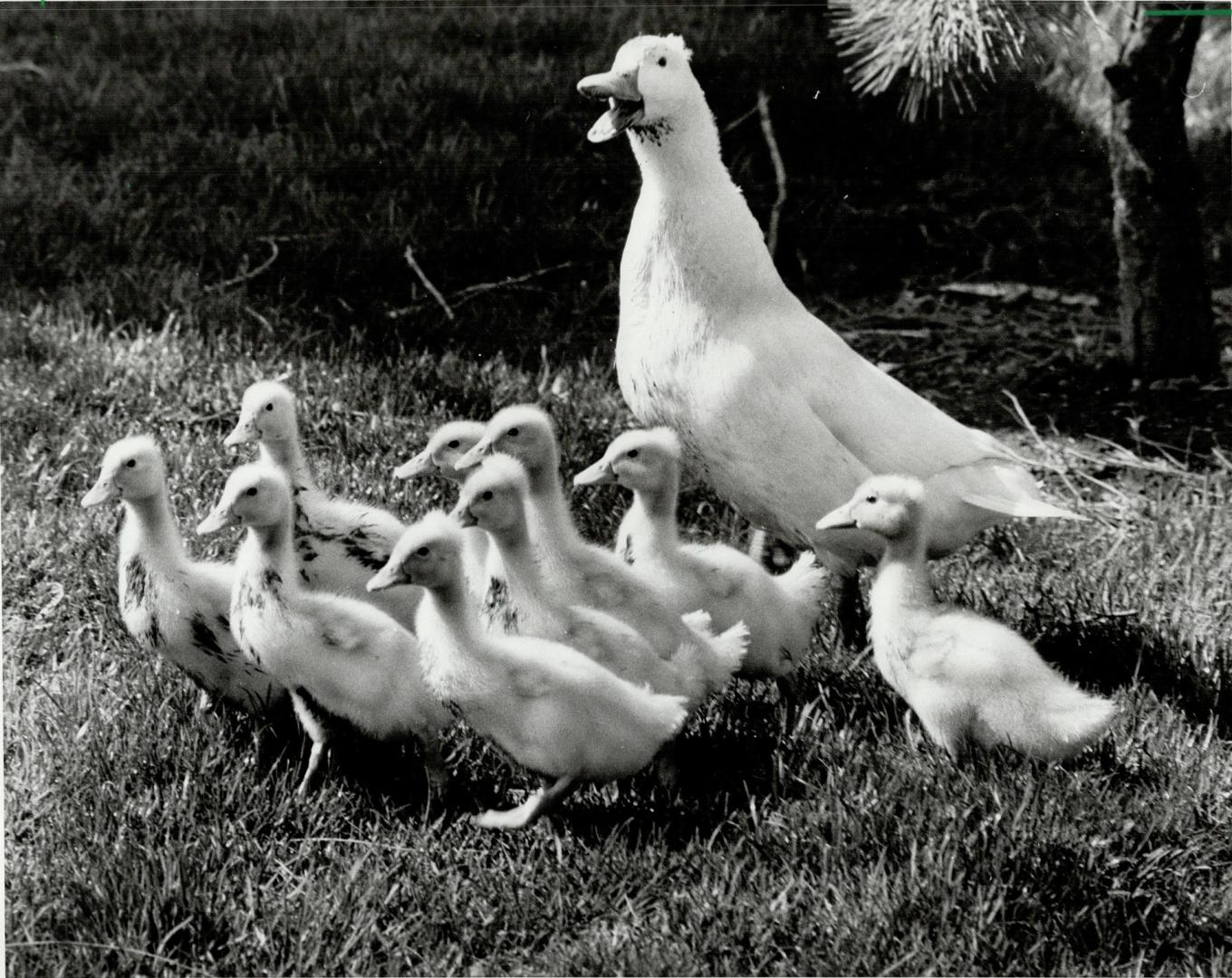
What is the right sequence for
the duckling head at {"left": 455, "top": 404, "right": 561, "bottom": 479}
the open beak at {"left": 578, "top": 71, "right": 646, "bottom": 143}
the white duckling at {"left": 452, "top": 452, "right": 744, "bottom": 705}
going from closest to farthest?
the white duckling at {"left": 452, "top": 452, "right": 744, "bottom": 705} < the duckling head at {"left": 455, "top": 404, "right": 561, "bottom": 479} < the open beak at {"left": 578, "top": 71, "right": 646, "bottom": 143}

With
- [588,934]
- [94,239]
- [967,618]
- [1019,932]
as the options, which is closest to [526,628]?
[588,934]

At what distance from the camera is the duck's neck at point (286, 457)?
3914mm

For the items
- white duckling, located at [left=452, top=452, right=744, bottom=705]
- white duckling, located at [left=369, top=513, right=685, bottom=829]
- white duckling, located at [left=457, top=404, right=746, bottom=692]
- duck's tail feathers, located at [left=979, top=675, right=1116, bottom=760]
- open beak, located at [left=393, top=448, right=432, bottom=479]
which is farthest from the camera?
open beak, located at [left=393, top=448, right=432, bottom=479]

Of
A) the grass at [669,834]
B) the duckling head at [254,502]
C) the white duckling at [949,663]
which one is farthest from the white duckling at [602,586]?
the duckling head at [254,502]

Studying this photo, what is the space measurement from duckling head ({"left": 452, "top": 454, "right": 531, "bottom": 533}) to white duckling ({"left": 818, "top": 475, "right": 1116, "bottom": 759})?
28.3 inches

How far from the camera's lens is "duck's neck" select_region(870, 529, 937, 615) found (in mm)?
3512

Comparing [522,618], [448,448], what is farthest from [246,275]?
[522,618]

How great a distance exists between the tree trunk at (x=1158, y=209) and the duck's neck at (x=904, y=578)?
2046 mm

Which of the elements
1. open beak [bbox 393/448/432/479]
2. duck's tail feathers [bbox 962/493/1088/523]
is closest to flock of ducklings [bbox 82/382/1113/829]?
open beak [bbox 393/448/432/479]

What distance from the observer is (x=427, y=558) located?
317 centimetres

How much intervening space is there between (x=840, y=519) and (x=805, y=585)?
0.34m

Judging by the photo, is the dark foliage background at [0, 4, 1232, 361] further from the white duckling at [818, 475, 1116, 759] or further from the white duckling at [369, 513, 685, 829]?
the white duckling at [369, 513, 685, 829]

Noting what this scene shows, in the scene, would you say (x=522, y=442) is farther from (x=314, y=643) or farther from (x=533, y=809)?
(x=533, y=809)

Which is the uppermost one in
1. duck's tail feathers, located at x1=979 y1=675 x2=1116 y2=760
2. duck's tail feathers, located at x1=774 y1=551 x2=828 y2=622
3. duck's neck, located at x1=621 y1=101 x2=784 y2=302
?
duck's neck, located at x1=621 y1=101 x2=784 y2=302
